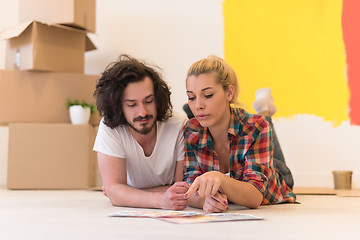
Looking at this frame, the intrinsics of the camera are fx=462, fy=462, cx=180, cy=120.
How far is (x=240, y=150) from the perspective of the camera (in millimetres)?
1481

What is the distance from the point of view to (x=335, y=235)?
3.16 feet

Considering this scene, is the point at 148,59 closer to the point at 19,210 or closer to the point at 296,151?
the point at 296,151

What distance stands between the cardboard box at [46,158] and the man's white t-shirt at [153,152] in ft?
3.74

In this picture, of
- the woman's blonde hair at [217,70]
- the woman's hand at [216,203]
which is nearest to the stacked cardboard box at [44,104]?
the woman's blonde hair at [217,70]

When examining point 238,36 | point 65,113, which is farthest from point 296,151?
point 65,113

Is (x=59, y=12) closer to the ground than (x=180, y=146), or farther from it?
farther from it

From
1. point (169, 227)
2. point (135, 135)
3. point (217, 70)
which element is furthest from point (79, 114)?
point (169, 227)

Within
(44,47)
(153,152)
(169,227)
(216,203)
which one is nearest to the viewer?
(169,227)

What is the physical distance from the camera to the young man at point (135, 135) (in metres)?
1.48

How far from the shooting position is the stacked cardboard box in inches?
106

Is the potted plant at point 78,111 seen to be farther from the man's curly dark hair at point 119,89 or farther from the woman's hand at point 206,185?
the woman's hand at point 206,185

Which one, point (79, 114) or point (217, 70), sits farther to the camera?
point (79, 114)

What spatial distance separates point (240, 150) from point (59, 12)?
1.72 metres

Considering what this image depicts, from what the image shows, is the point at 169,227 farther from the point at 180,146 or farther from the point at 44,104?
the point at 44,104
